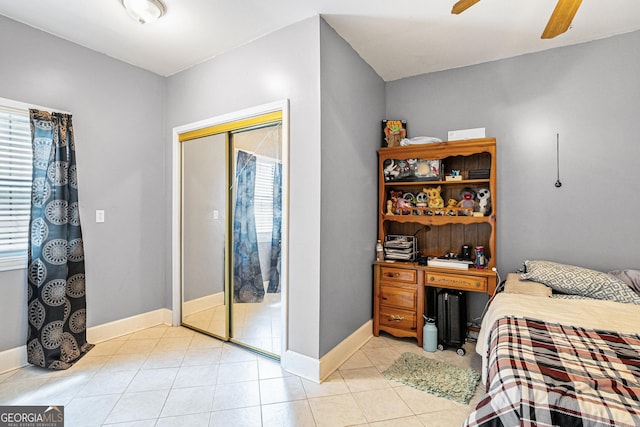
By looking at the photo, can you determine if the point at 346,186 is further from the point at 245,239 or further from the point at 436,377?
the point at 436,377

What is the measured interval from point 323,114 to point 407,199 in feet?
4.58

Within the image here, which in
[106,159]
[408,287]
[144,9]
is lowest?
[408,287]

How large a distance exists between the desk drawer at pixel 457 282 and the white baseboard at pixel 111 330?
2706mm

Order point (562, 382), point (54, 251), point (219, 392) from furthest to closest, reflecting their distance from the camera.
→ point (54, 251)
point (219, 392)
point (562, 382)

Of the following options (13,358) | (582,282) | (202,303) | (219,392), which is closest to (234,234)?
(202,303)

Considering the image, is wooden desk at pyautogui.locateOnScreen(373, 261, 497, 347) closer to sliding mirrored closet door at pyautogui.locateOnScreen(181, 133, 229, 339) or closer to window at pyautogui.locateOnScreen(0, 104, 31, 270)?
sliding mirrored closet door at pyautogui.locateOnScreen(181, 133, 229, 339)

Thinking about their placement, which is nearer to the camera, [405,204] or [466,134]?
[466,134]

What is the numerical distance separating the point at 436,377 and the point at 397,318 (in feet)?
2.41

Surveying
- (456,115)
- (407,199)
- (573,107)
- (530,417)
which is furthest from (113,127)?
(573,107)

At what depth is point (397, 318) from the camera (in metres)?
2.92

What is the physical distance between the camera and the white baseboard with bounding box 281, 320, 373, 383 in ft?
7.26

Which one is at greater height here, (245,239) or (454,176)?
(454,176)

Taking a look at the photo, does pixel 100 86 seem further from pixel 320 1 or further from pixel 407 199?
pixel 407 199

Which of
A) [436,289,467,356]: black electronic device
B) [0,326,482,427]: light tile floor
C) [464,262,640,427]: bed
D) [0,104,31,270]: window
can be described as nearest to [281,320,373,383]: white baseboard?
[0,326,482,427]: light tile floor
